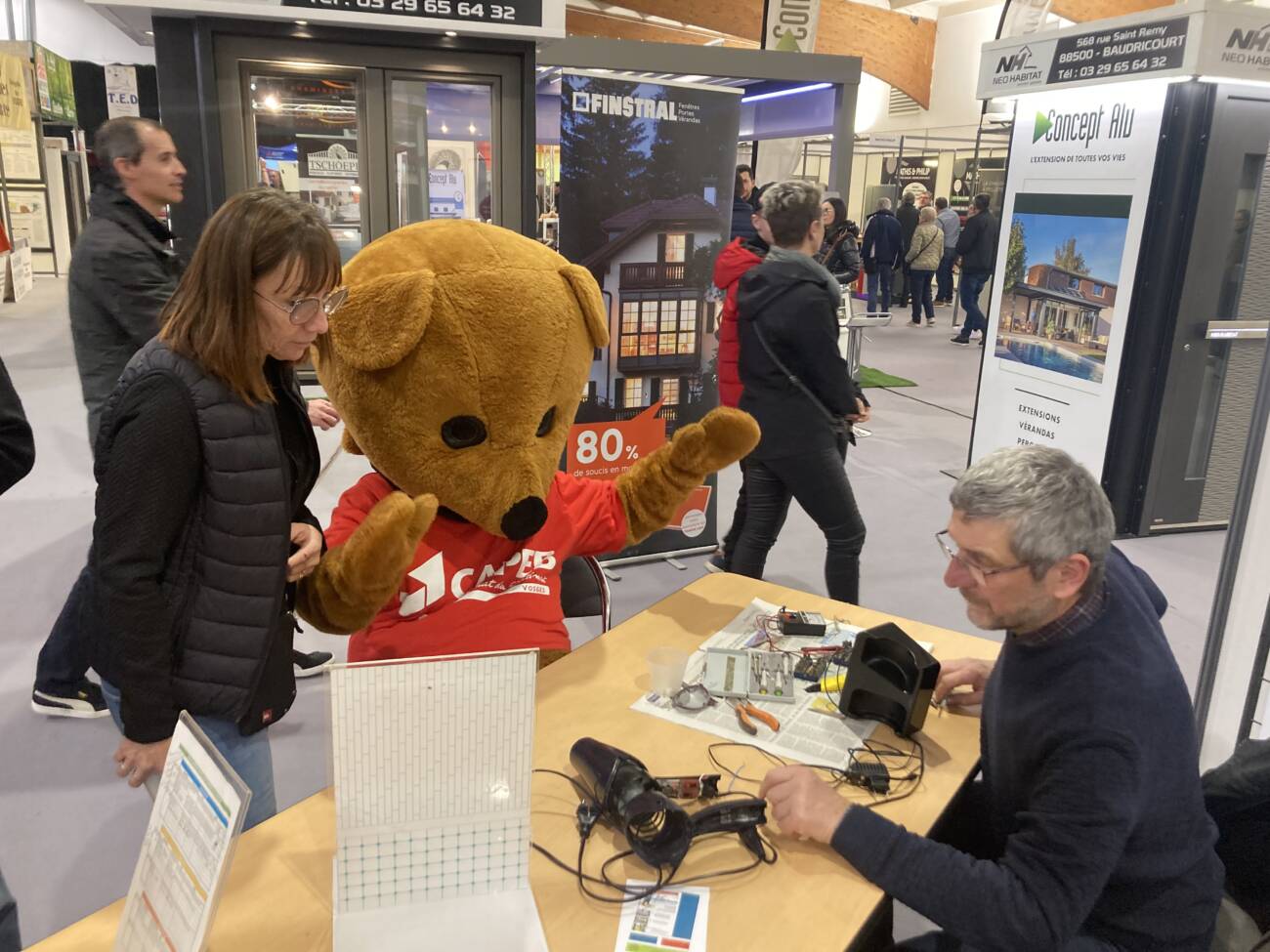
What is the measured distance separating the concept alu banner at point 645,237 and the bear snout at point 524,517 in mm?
1968

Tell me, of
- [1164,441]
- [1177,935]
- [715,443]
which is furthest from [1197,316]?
[1177,935]

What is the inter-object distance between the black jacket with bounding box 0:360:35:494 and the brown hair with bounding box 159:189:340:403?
239 millimetres

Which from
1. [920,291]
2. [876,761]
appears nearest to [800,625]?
[876,761]

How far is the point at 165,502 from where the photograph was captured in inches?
55.1

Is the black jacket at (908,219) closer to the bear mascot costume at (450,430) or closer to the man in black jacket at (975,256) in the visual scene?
the man in black jacket at (975,256)

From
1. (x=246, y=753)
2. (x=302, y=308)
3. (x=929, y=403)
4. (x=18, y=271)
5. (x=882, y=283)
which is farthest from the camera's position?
(x=882, y=283)

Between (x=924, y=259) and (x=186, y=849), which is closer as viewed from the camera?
(x=186, y=849)

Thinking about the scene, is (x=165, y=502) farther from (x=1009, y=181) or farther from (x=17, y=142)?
(x=17, y=142)

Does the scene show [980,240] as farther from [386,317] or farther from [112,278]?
[386,317]

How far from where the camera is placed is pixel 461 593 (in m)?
1.89

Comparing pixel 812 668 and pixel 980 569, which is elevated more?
pixel 980 569

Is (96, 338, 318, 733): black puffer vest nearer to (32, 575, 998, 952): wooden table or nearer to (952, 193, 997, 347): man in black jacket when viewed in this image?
(32, 575, 998, 952): wooden table

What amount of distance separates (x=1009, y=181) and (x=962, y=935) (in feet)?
15.4

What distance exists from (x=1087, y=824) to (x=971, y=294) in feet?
33.8
